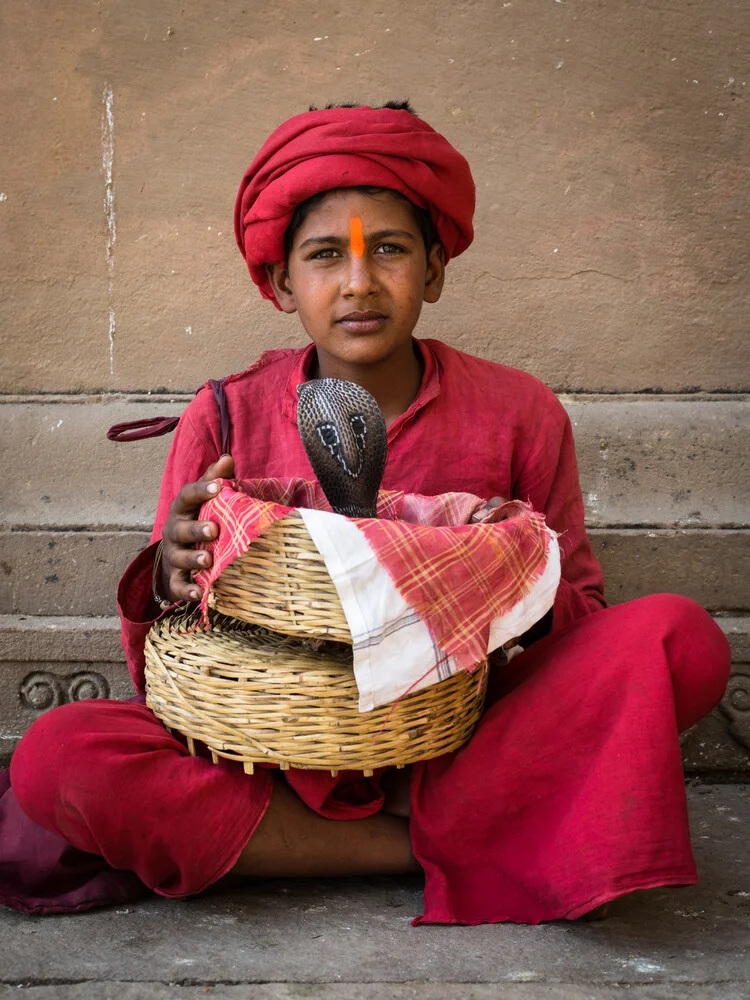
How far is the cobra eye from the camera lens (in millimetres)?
1891

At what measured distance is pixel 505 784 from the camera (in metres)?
2.02

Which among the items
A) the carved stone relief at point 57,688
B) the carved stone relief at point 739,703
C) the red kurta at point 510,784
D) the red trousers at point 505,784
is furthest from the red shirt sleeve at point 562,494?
the carved stone relief at point 57,688

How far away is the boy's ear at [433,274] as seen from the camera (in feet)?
8.32

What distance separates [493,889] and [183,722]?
0.61 metres

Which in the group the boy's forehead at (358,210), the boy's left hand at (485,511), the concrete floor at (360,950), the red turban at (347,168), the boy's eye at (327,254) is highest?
the red turban at (347,168)

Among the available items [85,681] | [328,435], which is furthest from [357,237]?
[85,681]

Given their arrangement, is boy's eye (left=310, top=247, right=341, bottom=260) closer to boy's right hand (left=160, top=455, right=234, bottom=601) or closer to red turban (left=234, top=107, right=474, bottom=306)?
red turban (left=234, top=107, right=474, bottom=306)

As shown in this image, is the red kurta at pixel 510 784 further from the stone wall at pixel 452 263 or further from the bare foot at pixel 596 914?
the stone wall at pixel 452 263

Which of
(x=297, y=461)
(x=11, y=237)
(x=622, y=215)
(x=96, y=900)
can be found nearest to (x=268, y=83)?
(x=11, y=237)

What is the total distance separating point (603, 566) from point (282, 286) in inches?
42.7

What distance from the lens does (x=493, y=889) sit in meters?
2.04

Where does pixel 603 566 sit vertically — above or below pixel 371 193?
below

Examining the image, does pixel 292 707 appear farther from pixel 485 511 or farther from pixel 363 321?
pixel 363 321

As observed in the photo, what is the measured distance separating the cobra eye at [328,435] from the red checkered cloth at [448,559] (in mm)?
169
